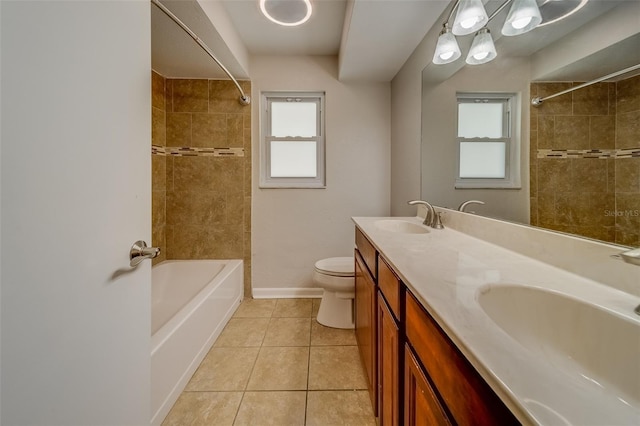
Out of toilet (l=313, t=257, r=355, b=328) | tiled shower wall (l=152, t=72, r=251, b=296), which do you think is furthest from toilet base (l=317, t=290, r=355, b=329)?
tiled shower wall (l=152, t=72, r=251, b=296)

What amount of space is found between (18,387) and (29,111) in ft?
1.69

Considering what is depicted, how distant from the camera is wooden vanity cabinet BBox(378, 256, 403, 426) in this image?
80 centimetres

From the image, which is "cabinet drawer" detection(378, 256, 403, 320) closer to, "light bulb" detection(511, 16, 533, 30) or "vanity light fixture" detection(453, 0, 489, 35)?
"light bulb" detection(511, 16, 533, 30)

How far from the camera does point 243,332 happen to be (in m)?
1.93

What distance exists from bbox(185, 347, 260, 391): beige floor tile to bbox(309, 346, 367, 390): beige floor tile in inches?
15.2

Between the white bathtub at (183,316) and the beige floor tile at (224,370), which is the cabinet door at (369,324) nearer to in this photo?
the beige floor tile at (224,370)

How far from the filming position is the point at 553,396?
320 millimetres

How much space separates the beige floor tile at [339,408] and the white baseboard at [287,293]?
1.21 m

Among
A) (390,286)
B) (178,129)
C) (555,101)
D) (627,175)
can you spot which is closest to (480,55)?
(555,101)

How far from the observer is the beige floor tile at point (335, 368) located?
4.59ft

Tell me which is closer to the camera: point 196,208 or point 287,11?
point 287,11

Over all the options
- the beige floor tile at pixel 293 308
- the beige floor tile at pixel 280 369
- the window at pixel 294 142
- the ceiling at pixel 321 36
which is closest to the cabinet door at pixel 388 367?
the beige floor tile at pixel 280 369

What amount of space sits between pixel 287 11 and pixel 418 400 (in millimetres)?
2274

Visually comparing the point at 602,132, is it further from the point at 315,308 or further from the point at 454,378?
the point at 315,308
